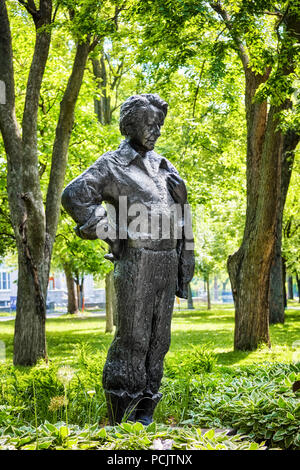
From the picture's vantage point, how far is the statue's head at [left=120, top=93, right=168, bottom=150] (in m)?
5.05

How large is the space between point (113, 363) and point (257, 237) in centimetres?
765

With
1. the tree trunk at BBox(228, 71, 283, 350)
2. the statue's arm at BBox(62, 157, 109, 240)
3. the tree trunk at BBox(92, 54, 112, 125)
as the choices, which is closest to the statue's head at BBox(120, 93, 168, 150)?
the statue's arm at BBox(62, 157, 109, 240)

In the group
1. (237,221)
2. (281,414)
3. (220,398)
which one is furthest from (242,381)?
(237,221)

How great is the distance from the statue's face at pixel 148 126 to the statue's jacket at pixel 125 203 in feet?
0.39

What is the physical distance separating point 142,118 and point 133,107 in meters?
0.12

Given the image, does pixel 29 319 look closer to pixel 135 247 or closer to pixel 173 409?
pixel 173 409

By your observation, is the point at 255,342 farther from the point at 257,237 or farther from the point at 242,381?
the point at 242,381

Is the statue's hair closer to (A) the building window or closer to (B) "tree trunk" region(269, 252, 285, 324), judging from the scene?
(B) "tree trunk" region(269, 252, 285, 324)

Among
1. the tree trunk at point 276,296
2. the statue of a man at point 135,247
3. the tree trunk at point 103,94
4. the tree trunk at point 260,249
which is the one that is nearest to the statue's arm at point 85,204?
the statue of a man at point 135,247

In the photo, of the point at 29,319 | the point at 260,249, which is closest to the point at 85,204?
the point at 29,319

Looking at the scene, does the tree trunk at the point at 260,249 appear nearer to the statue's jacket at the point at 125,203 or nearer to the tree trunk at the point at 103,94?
the statue's jacket at the point at 125,203

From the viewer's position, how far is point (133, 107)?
5066mm

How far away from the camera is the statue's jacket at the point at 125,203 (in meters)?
4.73
